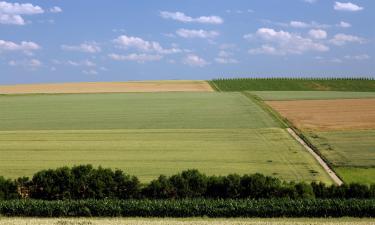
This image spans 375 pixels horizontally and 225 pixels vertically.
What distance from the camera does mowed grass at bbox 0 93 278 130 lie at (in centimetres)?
5334

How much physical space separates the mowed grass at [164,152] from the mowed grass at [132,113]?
12.6ft

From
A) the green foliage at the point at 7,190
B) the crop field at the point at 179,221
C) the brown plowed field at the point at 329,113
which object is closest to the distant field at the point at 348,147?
the brown plowed field at the point at 329,113

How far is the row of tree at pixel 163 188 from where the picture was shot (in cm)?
2705

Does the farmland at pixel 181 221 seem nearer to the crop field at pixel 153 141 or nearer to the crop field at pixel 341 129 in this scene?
the crop field at pixel 153 141

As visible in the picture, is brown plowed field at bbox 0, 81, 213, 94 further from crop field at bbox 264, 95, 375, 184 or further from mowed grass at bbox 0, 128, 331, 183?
mowed grass at bbox 0, 128, 331, 183

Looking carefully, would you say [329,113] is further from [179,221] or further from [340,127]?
[179,221]

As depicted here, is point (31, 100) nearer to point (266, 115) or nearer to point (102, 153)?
point (266, 115)

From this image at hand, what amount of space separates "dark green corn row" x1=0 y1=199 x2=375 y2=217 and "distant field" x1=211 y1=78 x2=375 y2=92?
265ft

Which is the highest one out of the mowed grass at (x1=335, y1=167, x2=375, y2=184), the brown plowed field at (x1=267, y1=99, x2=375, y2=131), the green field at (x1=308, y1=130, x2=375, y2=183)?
the brown plowed field at (x1=267, y1=99, x2=375, y2=131)

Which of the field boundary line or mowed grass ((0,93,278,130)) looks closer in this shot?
mowed grass ((0,93,278,130))

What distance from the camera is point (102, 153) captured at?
39.8 meters

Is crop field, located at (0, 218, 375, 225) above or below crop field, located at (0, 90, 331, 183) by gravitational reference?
below

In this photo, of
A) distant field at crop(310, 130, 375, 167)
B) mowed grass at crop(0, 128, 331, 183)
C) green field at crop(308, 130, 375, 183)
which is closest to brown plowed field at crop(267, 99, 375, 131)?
distant field at crop(310, 130, 375, 167)

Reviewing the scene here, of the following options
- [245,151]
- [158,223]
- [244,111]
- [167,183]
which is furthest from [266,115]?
[158,223]
